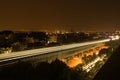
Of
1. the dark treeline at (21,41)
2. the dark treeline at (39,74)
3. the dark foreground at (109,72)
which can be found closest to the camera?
the dark foreground at (109,72)

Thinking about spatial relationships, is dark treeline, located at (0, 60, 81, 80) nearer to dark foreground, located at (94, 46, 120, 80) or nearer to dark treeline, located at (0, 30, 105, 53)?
dark foreground, located at (94, 46, 120, 80)

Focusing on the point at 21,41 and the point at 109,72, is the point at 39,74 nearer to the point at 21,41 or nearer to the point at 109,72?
the point at 109,72

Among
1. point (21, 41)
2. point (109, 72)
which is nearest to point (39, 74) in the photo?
point (109, 72)

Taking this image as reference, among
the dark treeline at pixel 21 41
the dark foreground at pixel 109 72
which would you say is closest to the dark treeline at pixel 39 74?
the dark foreground at pixel 109 72

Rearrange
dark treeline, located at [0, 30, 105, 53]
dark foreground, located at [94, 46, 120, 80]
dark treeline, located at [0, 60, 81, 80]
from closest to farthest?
dark foreground, located at [94, 46, 120, 80]
dark treeline, located at [0, 60, 81, 80]
dark treeline, located at [0, 30, 105, 53]

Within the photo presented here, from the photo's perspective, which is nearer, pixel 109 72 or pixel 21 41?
pixel 109 72

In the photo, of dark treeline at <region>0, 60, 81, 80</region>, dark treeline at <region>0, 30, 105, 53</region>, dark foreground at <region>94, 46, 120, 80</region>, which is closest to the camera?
dark foreground at <region>94, 46, 120, 80</region>

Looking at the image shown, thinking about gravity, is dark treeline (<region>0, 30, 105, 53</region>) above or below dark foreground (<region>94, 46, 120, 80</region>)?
below

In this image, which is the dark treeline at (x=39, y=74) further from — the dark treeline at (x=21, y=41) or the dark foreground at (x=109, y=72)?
the dark treeline at (x=21, y=41)

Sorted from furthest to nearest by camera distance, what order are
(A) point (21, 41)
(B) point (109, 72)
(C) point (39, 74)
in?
(A) point (21, 41), (C) point (39, 74), (B) point (109, 72)

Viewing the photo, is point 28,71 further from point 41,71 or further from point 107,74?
point 107,74

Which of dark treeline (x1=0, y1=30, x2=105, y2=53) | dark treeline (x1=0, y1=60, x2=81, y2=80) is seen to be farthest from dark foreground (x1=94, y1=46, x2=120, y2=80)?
dark treeline (x1=0, y1=30, x2=105, y2=53)

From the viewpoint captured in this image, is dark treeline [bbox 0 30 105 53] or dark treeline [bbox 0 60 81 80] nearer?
dark treeline [bbox 0 60 81 80]
